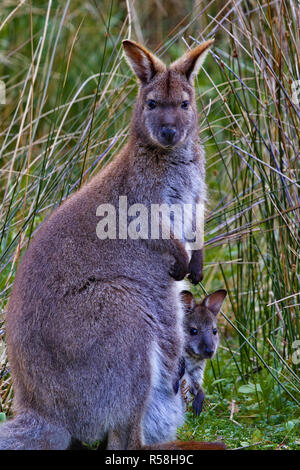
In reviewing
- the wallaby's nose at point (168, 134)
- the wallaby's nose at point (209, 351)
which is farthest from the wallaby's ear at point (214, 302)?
the wallaby's nose at point (168, 134)

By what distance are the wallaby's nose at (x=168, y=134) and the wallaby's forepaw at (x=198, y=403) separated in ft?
5.17

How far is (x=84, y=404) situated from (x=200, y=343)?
48.4 inches

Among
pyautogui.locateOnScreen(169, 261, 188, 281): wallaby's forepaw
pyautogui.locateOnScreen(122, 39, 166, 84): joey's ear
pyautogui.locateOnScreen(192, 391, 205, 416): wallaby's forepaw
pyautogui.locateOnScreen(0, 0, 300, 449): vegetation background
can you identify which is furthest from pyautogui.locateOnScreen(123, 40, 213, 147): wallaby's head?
pyautogui.locateOnScreen(192, 391, 205, 416): wallaby's forepaw

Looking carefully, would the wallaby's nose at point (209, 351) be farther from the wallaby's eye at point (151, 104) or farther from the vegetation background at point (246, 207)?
the wallaby's eye at point (151, 104)

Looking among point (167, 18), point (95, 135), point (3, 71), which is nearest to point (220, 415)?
point (95, 135)

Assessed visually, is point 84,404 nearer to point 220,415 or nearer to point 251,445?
point 251,445

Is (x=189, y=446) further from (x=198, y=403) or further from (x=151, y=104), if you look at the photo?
(x=151, y=104)

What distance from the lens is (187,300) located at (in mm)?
5121

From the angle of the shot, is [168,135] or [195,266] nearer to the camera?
[168,135]

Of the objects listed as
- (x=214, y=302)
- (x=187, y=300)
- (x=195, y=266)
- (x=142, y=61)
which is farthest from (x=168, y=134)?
(x=214, y=302)

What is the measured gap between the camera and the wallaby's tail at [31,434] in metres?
3.74

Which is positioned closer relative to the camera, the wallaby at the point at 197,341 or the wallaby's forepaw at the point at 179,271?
the wallaby's forepaw at the point at 179,271

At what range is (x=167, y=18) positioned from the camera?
9828 millimetres

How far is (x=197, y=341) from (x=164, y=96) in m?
1.53
